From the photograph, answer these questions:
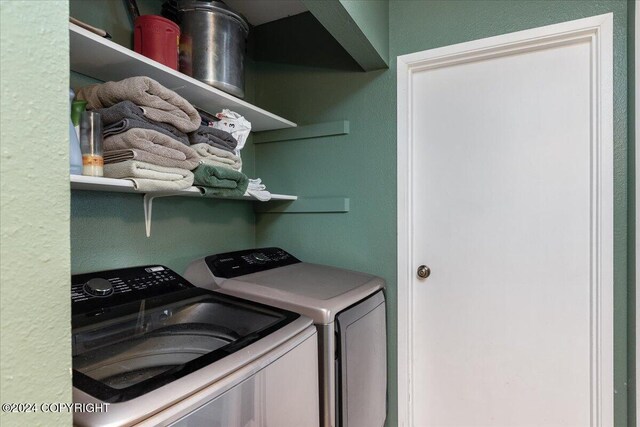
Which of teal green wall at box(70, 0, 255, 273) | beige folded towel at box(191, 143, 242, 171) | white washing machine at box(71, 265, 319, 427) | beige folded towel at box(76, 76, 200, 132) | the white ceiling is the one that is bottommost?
white washing machine at box(71, 265, 319, 427)

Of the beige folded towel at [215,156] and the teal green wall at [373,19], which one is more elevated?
the teal green wall at [373,19]

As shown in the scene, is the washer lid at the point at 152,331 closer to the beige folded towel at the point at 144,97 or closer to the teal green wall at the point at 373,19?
the beige folded towel at the point at 144,97

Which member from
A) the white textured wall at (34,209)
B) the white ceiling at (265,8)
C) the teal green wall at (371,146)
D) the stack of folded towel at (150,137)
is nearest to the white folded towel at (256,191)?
the stack of folded towel at (150,137)

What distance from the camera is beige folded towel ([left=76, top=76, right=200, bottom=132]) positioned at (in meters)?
1.00

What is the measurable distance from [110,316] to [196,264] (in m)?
0.52

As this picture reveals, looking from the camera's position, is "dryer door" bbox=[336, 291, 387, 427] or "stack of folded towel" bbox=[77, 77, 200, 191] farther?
"dryer door" bbox=[336, 291, 387, 427]

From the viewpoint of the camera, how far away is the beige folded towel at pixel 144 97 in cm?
100

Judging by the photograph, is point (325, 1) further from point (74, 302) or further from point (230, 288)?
point (74, 302)

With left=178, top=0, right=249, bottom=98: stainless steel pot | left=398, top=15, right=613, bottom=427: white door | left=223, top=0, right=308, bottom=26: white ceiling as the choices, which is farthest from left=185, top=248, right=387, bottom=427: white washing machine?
left=223, top=0, right=308, bottom=26: white ceiling

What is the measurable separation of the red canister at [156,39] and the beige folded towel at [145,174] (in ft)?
→ 1.43

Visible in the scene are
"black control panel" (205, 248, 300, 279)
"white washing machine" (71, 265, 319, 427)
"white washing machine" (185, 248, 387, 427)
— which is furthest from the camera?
"black control panel" (205, 248, 300, 279)

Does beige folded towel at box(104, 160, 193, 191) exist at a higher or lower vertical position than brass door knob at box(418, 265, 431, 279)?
higher

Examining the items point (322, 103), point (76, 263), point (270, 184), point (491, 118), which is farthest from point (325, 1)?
point (76, 263)

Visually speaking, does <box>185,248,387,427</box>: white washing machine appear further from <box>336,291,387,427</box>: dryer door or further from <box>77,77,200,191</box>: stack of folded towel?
<box>77,77,200,191</box>: stack of folded towel
